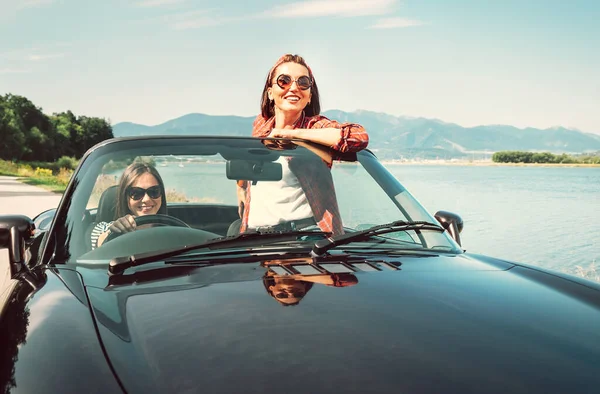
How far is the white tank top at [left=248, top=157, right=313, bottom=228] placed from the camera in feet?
10.9

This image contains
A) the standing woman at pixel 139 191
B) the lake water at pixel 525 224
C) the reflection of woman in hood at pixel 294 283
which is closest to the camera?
the reflection of woman in hood at pixel 294 283

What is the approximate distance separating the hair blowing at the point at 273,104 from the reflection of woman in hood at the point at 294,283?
76.0 inches

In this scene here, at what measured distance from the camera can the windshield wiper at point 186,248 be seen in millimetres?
2465

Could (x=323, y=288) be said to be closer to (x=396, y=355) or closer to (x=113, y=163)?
(x=396, y=355)

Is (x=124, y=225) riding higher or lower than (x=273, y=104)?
lower

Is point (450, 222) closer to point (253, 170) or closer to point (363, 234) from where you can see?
point (363, 234)

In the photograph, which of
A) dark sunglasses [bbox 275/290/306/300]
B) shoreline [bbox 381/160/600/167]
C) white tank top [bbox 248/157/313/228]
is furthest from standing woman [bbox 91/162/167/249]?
shoreline [bbox 381/160/600/167]

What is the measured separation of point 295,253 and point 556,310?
0.96 m

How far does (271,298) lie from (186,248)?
580 mm

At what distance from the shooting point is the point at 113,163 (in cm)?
312

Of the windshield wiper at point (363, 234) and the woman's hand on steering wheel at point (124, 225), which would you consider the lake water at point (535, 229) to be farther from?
the woman's hand on steering wheel at point (124, 225)

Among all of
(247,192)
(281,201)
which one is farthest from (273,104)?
(281,201)

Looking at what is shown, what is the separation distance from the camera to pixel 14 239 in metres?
2.98

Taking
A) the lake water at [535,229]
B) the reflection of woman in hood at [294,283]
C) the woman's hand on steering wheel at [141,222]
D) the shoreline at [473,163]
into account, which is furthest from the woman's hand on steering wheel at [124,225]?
the shoreline at [473,163]
